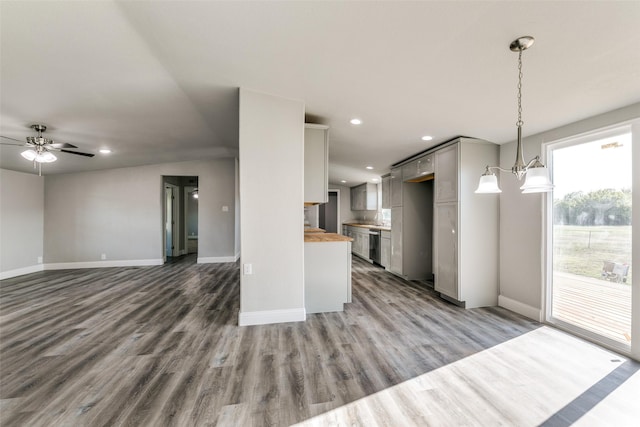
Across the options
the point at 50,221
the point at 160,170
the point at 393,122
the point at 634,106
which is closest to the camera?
the point at 634,106

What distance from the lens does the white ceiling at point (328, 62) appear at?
164 centimetres

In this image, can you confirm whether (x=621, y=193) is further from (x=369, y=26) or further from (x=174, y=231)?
(x=174, y=231)

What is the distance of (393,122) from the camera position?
3.35m

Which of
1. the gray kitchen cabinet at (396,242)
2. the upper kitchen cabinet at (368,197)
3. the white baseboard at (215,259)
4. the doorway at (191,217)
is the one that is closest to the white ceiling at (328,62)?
the gray kitchen cabinet at (396,242)

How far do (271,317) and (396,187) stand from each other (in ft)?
12.1

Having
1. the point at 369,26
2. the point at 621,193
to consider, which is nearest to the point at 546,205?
the point at 621,193

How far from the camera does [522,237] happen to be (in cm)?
333

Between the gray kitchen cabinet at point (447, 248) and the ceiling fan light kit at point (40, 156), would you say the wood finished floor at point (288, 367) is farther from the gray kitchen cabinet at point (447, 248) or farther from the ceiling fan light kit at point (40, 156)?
the ceiling fan light kit at point (40, 156)

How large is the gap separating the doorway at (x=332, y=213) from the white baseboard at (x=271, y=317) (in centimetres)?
627

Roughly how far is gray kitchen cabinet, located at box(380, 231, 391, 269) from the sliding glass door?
295 centimetres

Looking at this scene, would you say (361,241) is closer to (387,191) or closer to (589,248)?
(387,191)

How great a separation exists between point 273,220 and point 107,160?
4677 mm

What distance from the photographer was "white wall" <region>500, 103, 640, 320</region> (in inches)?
123

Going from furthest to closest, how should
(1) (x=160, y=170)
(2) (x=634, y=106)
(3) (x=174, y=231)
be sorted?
(3) (x=174, y=231) < (1) (x=160, y=170) < (2) (x=634, y=106)
